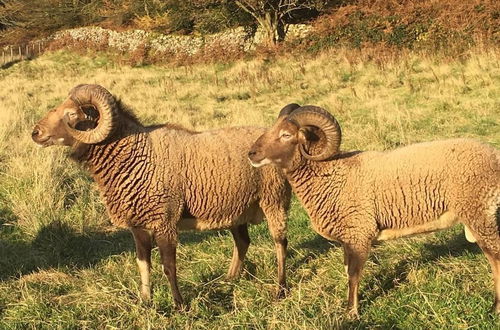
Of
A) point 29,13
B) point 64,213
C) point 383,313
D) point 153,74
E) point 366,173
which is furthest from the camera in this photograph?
point 29,13

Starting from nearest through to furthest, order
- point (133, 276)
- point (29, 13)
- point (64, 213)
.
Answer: point (133, 276) → point (64, 213) → point (29, 13)

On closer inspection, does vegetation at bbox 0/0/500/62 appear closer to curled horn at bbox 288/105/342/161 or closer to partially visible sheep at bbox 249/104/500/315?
partially visible sheep at bbox 249/104/500/315

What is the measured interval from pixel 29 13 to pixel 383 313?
43.6 m

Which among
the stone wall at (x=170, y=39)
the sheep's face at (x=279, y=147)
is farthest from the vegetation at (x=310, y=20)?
the sheep's face at (x=279, y=147)

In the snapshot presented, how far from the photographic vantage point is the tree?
27406 mm

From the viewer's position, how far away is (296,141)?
17.6 ft

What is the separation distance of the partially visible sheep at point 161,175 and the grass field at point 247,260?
1.48 feet

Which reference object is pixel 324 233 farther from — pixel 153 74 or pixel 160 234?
pixel 153 74

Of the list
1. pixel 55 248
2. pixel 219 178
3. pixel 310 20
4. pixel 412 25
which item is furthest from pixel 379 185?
pixel 310 20

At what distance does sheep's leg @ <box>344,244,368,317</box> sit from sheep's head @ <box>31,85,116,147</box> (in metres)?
2.83

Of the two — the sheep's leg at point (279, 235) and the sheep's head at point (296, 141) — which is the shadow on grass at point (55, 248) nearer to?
the sheep's leg at point (279, 235)

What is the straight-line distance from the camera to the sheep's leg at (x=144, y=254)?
5523 mm

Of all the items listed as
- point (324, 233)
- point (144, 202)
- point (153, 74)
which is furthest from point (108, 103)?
point (153, 74)

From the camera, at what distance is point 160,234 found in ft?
17.7
